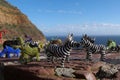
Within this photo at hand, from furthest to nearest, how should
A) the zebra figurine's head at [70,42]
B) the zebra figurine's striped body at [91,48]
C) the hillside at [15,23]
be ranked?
the hillside at [15,23] → the zebra figurine's striped body at [91,48] → the zebra figurine's head at [70,42]

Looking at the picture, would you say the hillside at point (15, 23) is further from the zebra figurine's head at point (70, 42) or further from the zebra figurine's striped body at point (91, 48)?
the zebra figurine's head at point (70, 42)

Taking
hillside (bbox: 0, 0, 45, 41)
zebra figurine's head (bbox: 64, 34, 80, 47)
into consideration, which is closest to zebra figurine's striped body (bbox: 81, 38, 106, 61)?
zebra figurine's head (bbox: 64, 34, 80, 47)

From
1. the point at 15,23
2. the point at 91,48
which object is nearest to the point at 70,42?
the point at 91,48

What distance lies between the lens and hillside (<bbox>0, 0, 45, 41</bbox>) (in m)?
68.4

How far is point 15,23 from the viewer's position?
240 feet

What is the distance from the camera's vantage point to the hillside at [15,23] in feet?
224

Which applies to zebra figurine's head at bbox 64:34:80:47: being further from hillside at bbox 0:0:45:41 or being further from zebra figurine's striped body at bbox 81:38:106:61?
hillside at bbox 0:0:45:41

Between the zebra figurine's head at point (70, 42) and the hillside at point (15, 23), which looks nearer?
the zebra figurine's head at point (70, 42)

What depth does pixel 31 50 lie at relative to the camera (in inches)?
819

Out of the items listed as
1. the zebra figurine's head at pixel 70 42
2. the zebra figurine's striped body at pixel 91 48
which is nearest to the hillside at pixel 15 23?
the zebra figurine's striped body at pixel 91 48

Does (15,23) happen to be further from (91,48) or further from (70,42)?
(70,42)

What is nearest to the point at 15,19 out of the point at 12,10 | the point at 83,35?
the point at 12,10

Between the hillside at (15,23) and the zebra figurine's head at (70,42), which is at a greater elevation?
the hillside at (15,23)

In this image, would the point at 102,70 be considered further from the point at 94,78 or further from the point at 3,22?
the point at 3,22
